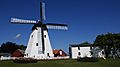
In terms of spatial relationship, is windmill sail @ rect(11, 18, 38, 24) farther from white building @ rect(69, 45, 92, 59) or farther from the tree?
white building @ rect(69, 45, 92, 59)

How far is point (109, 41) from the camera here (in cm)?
8938

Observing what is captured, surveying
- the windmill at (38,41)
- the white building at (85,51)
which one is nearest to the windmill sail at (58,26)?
the windmill at (38,41)

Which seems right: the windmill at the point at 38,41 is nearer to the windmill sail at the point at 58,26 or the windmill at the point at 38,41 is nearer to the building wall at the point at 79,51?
the windmill sail at the point at 58,26

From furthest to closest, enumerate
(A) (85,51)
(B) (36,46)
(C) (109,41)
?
(A) (85,51) → (C) (109,41) → (B) (36,46)

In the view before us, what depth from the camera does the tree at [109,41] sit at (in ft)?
290

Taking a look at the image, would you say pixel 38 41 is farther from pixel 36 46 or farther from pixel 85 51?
pixel 85 51

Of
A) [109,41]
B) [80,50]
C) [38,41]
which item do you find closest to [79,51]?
[80,50]

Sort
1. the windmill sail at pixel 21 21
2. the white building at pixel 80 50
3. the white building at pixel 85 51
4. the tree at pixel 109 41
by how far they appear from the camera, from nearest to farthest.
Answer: the windmill sail at pixel 21 21 → the tree at pixel 109 41 → the white building at pixel 85 51 → the white building at pixel 80 50

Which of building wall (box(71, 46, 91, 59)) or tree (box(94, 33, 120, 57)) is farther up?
tree (box(94, 33, 120, 57))

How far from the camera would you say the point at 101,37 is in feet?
297

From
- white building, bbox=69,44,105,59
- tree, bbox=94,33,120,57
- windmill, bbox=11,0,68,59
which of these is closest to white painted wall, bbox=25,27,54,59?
windmill, bbox=11,0,68,59

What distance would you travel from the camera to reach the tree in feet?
290

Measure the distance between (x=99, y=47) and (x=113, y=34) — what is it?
314 inches

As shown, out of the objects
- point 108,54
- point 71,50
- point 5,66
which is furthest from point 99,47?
point 5,66
